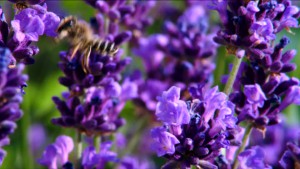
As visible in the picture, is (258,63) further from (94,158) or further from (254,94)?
(94,158)

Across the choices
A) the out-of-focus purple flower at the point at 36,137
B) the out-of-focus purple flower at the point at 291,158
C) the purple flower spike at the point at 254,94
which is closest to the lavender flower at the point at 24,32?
the purple flower spike at the point at 254,94

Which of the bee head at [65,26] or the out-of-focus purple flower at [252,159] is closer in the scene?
the out-of-focus purple flower at [252,159]

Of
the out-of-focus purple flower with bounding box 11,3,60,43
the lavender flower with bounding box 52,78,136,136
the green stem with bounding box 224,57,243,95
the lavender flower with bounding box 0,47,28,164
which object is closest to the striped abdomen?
the lavender flower with bounding box 52,78,136,136

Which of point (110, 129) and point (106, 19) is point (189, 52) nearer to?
point (106, 19)

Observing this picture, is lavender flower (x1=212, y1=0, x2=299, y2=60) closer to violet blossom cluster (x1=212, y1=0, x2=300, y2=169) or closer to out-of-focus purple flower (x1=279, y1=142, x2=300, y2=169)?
violet blossom cluster (x1=212, y1=0, x2=300, y2=169)

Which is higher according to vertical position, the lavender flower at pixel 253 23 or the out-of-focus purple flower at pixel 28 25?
the out-of-focus purple flower at pixel 28 25

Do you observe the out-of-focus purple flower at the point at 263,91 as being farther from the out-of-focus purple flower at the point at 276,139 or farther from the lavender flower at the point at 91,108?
the out-of-focus purple flower at the point at 276,139

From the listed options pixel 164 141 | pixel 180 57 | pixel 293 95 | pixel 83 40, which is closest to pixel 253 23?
pixel 293 95

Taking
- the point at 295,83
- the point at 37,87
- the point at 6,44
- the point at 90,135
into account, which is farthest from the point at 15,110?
the point at 37,87
